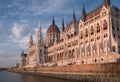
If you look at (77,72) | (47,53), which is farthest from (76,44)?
(47,53)

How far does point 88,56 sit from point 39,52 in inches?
2878

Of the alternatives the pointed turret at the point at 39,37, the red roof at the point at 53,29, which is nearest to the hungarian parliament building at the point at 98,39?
the pointed turret at the point at 39,37

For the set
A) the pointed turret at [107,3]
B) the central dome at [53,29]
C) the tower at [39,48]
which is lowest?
the tower at [39,48]

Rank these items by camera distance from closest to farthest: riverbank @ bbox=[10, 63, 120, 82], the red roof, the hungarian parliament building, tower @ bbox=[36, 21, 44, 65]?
riverbank @ bbox=[10, 63, 120, 82] < the hungarian parliament building < tower @ bbox=[36, 21, 44, 65] < the red roof

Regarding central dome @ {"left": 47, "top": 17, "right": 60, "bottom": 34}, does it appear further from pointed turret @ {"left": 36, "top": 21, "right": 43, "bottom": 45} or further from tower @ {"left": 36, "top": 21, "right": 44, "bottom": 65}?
tower @ {"left": 36, "top": 21, "right": 44, "bottom": 65}

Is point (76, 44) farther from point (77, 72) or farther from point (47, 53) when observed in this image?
point (47, 53)

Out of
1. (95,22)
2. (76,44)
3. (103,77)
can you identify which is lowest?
(103,77)

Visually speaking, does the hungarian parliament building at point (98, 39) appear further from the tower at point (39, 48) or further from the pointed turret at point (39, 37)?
the pointed turret at point (39, 37)

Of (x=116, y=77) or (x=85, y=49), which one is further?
(x=85, y=49)

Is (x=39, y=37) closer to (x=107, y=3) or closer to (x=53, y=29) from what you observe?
(x=53, y=29)

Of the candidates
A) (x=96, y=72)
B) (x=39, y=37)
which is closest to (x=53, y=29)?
(x=39, y=37)

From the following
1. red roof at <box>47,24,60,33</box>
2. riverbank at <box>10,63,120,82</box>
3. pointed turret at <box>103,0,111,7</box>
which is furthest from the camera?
red roof at <box>47,24,60,33</box>

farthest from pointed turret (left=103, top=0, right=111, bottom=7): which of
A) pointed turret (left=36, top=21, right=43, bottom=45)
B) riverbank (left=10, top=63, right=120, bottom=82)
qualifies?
pointed turret (left=36, top=21, right=43, bottom=45)

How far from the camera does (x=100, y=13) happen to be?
84.5 m
